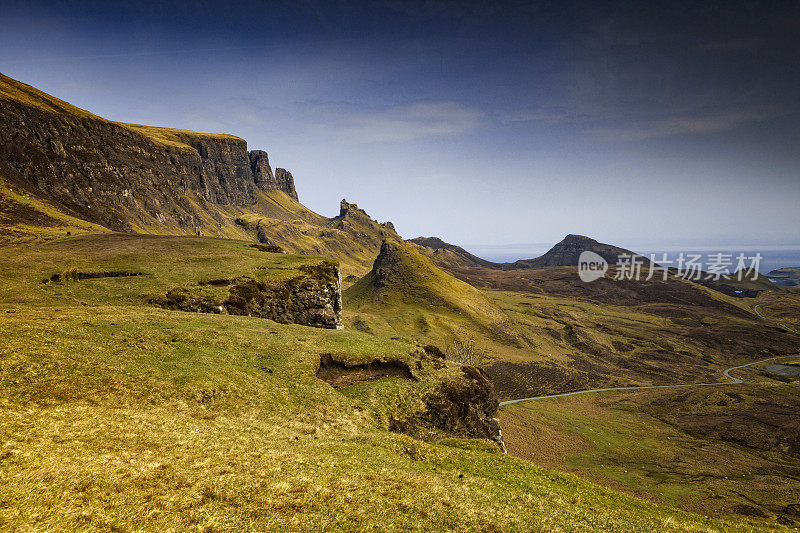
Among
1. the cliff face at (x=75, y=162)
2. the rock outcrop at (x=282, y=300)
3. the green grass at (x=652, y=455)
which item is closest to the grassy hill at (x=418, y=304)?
the green grass at (x=652, y=455)

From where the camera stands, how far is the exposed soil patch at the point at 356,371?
112 ft

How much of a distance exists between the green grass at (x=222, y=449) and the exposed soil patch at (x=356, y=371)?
44.5 inches

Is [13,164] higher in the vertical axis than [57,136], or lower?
lower

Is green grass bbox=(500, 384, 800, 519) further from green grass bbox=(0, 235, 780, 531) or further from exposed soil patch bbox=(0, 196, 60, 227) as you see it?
exposed soil patch bbox=(0, 196, 60, 227)

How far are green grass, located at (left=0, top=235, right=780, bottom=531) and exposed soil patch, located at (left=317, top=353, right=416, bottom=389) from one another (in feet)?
3.71

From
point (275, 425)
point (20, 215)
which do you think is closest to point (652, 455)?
point (275, 425)

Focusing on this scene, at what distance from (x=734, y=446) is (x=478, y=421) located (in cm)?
9406

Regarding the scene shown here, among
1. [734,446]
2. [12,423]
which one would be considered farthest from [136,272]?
[734,446]

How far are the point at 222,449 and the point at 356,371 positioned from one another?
19.2m

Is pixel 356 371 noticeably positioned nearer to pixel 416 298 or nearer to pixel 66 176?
pixel 416 298

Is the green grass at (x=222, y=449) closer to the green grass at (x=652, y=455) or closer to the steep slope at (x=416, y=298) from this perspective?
the green grass at (x=652, y=455)

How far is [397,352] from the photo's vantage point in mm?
40406

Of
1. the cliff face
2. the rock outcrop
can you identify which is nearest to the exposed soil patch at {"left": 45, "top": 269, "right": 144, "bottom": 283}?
the rock outcrop

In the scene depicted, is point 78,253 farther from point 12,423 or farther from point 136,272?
point 12,423
